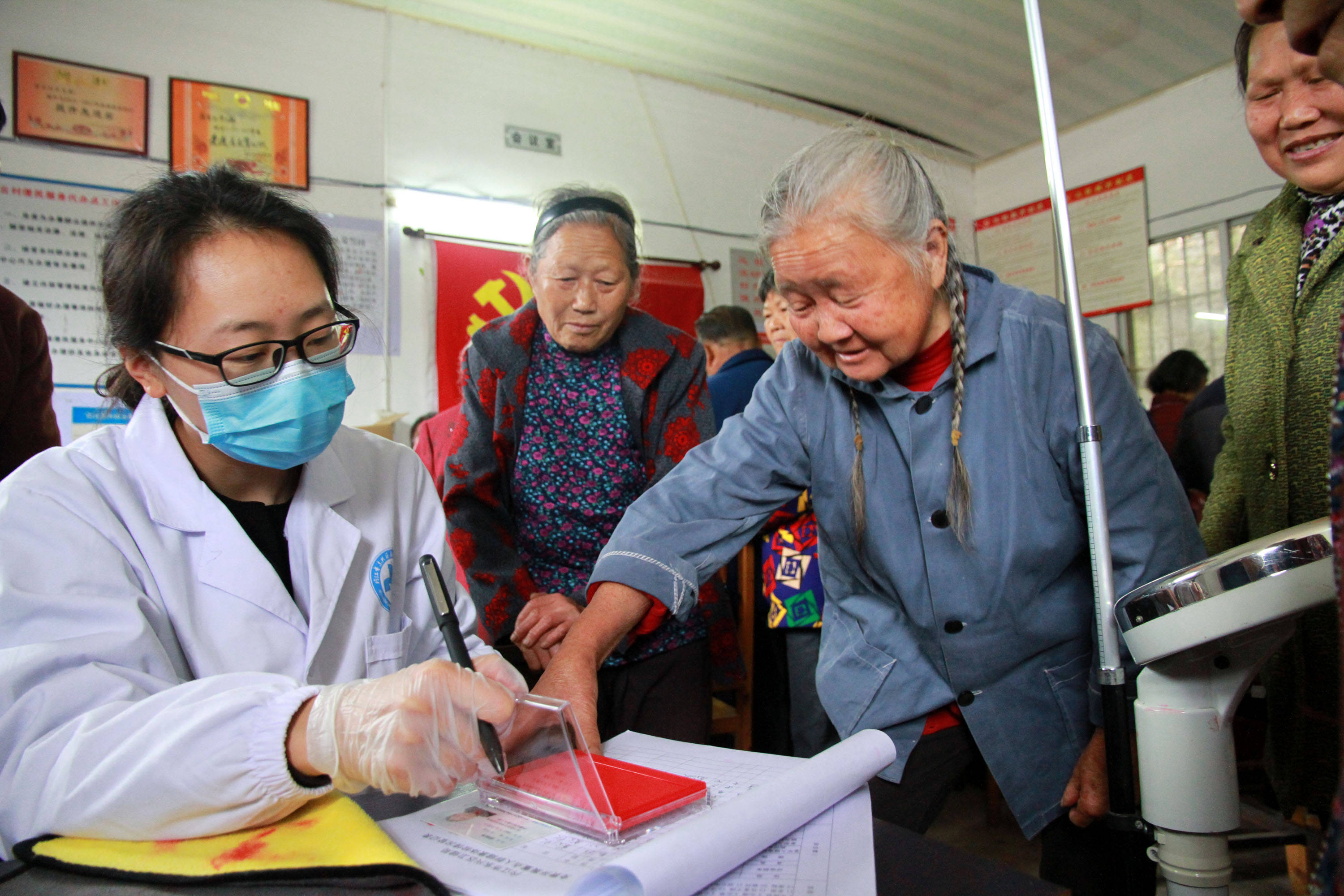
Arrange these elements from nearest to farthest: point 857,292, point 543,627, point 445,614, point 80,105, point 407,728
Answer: point 407,728, point 445,614, point 857,292, point 543,627, point 80,105

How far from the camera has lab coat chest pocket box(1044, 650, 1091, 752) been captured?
1047mm

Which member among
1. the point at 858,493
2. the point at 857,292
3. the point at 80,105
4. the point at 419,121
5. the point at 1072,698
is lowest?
the point at 1072,698

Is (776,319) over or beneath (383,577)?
over

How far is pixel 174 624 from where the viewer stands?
33.5 inches

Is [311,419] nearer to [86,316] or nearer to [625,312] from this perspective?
[625,312]

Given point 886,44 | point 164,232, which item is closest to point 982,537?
point 164,232

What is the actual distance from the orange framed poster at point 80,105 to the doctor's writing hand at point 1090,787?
11.3 feet

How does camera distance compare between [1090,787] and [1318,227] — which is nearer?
[1090,787]

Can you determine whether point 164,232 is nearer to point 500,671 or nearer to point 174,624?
point 174,624

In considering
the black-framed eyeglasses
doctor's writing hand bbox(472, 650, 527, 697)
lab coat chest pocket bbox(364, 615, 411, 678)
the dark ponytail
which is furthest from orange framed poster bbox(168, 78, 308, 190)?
doctor's writing hand bbox(472, 650, 527, 697)

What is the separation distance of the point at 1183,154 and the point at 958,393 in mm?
4223

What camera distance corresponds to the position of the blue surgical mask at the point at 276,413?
912 mm

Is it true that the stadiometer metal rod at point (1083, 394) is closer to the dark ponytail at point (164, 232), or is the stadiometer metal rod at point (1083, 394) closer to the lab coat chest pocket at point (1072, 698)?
the lab coat chest pocket at point (1072, 698)

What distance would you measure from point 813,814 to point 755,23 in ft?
12.2
